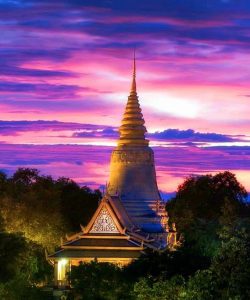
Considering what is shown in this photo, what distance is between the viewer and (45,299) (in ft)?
177

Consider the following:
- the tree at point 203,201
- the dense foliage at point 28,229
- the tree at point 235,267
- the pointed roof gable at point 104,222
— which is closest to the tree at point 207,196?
the tree at point 203,201

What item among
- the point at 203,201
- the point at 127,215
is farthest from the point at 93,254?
the point at 203,201

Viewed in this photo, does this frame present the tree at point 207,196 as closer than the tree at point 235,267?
No

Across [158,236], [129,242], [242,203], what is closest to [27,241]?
[129,242]

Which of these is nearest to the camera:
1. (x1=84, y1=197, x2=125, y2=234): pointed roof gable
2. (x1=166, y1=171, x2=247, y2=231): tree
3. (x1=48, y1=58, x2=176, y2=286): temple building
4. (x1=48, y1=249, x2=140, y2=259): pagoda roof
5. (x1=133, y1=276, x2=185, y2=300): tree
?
(x1=133, y1=276, x2=185, y2=300): tree

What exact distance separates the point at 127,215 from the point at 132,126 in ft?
29.0

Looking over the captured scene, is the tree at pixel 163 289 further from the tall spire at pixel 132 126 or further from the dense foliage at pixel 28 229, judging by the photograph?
the tall spire at pixel 132 126

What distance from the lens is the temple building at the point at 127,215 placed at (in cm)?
6191

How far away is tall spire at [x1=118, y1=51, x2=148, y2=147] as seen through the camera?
245ft

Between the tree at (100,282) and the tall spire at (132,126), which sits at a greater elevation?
the tall spire at (132,126)

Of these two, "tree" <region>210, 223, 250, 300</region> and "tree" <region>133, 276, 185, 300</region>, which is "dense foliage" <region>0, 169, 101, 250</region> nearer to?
"tree" <region>133, 276, 185, 300</region>

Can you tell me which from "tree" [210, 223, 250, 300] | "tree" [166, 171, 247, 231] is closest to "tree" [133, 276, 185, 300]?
"tree" [210, 223, 250, 300]

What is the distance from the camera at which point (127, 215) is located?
223 ft

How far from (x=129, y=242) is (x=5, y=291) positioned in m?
13.5
